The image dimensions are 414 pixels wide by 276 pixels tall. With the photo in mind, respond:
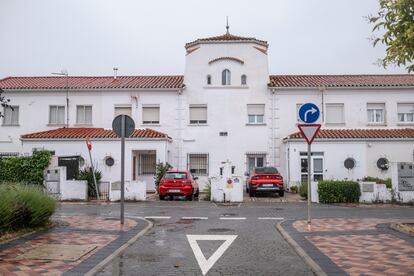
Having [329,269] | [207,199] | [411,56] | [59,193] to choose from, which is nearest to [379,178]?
[207,199]

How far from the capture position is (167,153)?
28062mm

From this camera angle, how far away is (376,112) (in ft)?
98.6

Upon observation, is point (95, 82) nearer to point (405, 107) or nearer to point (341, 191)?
point (341, 191)

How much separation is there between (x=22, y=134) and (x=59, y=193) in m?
10.3

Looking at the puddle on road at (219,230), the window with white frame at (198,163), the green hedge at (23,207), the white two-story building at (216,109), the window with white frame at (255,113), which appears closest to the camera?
the green hedge at (23,207)

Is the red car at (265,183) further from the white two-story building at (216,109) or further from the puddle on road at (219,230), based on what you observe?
the puddle on road at (219,230)

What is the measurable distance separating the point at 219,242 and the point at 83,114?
22.6 meters

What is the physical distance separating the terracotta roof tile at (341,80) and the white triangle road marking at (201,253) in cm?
2022

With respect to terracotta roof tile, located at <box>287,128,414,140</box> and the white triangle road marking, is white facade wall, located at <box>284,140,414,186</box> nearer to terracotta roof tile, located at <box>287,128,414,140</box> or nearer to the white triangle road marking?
terracotta roof tile, located at <box>287,128,414,140</box>

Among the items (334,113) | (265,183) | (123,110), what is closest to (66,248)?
(265,183)

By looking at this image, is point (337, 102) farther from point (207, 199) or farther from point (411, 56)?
point (411, 56)

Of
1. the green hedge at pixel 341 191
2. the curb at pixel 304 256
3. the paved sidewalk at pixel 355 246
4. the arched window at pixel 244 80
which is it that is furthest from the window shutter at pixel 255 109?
the curb at pixel 304 256

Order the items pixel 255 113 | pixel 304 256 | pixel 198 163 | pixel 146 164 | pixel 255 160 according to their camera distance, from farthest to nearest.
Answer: pixel 255 113 < pixel 198 163 < pixel 255 160 < pixel 146 164 < pixel 304 256

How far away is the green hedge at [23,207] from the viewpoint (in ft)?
33.1
